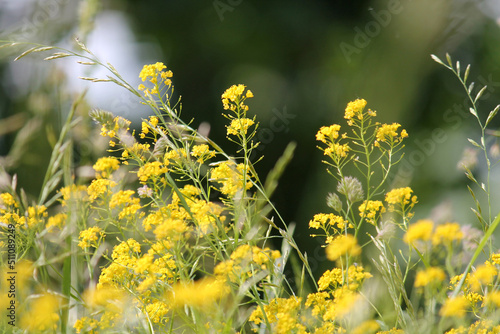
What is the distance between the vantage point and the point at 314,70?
7.34 feet

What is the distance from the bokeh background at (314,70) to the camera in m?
2.02

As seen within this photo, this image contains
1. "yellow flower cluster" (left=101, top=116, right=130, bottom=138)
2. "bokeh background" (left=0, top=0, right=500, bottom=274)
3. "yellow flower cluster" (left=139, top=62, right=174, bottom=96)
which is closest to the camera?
"yellow flower cluster" (left=101, top=116, right=130, bottom=138)

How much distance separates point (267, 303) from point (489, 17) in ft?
7.25

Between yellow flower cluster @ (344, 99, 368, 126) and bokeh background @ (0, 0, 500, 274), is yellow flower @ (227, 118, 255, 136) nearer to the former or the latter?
yellow flower cluster @ (344, 99, 368, 126)

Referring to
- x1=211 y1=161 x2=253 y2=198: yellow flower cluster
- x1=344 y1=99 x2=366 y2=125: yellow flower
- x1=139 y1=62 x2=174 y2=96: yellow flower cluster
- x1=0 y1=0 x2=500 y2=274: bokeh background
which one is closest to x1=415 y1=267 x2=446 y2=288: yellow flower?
x1=211 y1=161 x2=253 y2=198: yellow flower cluster

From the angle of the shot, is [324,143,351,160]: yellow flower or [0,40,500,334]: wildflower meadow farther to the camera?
[324,143,351,160]: yellow flower

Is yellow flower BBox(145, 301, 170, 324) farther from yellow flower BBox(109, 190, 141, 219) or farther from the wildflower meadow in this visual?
yellow flower BBox(109, 190, 141, 219)

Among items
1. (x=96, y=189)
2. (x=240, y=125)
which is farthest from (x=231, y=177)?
(x=96, y=189)

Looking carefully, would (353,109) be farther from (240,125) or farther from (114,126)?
(114,126)

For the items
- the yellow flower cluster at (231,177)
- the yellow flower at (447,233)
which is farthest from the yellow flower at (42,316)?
the yellow flower at (447,233)

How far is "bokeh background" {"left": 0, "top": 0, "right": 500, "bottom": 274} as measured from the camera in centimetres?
202

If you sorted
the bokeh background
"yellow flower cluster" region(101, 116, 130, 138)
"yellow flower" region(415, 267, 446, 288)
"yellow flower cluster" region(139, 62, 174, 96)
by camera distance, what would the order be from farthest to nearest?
1. the bokeh background
2. "yellow flower cluster" region(139, 62, 174, 96)
3. "yellow flower cluster" region(101, 116, 130, 138)
4. "yellow flower" region(415, 267, 446, 288)

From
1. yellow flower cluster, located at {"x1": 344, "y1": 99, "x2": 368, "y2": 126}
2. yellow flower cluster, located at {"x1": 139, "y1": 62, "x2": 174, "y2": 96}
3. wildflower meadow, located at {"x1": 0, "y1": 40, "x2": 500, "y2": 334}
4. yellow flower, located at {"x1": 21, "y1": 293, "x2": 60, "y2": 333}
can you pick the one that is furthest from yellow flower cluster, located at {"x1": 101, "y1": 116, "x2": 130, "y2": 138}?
yellow flower cluster, located at {"x1": 344, "y1": 99, "x2": 368, "y2": 126}

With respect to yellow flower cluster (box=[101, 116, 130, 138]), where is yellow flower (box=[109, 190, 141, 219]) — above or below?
below
